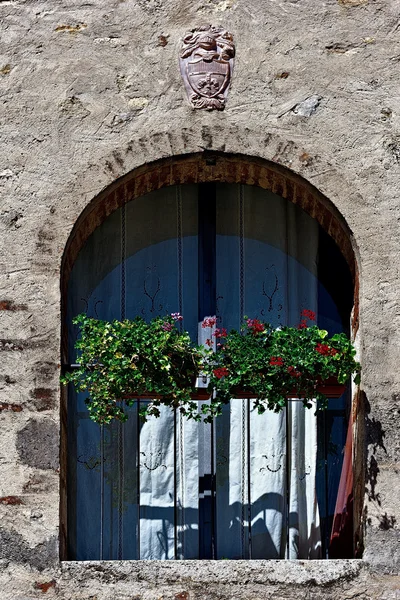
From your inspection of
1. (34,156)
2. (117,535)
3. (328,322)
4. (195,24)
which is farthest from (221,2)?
(117,535)

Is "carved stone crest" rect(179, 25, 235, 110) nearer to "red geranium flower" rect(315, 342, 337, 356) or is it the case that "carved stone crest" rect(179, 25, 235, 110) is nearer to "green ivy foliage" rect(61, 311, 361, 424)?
"green ivy foliage" rect(61, 311, 361, 424)

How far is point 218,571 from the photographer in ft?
24.5

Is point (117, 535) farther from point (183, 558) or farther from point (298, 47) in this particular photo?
point (298, 47)

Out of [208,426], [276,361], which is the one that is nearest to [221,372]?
[276,361]

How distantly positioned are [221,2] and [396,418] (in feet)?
8.24

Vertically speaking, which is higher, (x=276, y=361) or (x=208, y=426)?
(x=276, y=361)

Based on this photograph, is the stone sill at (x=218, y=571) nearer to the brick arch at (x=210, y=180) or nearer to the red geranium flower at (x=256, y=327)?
the red geranium flower at (x=256, y=327)

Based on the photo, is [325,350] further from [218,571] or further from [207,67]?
[207,67]

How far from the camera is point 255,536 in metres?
8.10

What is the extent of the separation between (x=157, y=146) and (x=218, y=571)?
7.56 feet

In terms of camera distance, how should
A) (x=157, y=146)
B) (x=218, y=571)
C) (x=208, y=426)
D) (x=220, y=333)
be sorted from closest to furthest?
(x=218, y=571) < (x=220, y=333) < (x=157, y=146) < (x=208, y=426)

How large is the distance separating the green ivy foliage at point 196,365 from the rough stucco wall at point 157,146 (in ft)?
0.77

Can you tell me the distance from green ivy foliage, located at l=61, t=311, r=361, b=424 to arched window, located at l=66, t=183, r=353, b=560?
24.0 inches

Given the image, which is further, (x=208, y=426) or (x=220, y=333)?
(x=208, y=426)
